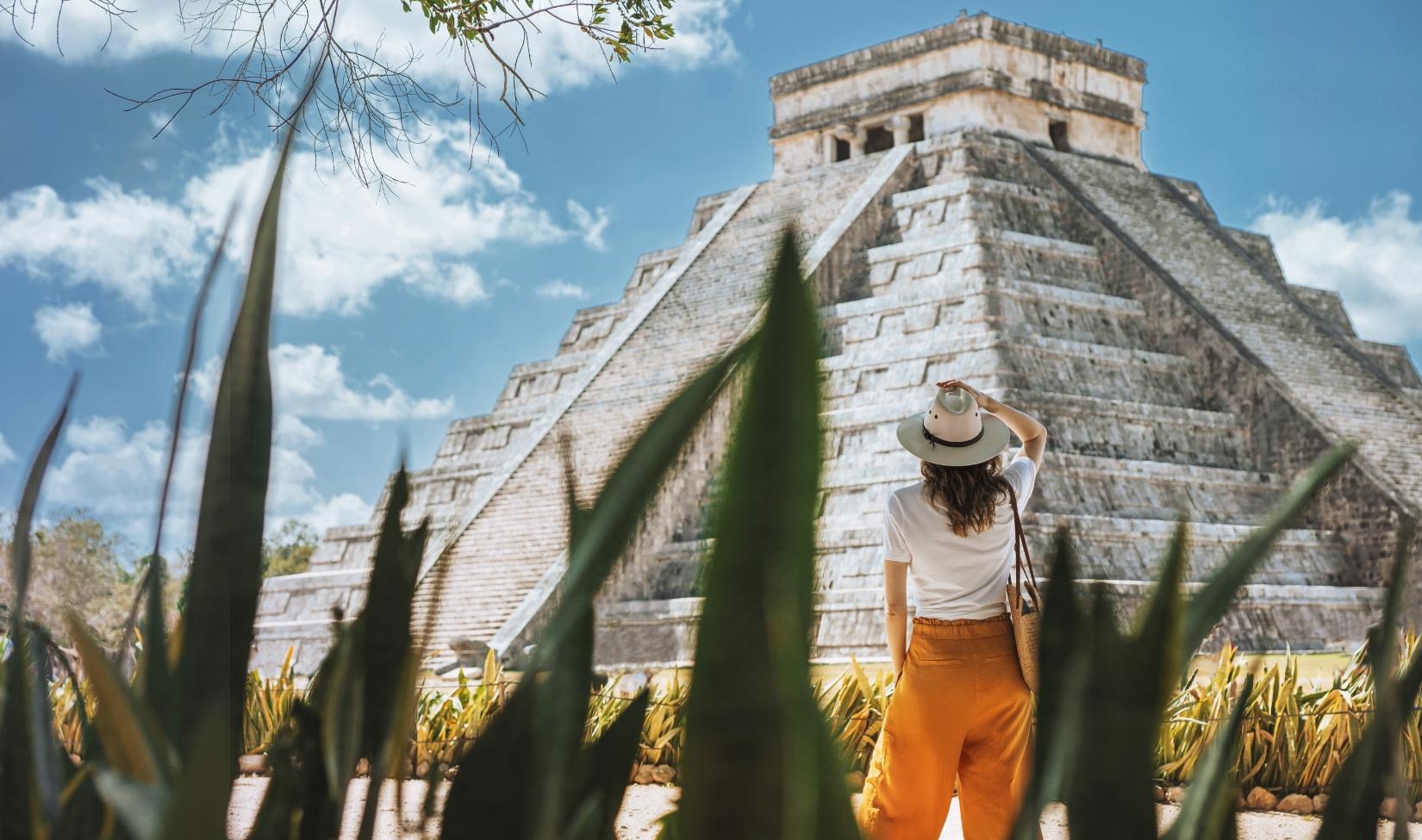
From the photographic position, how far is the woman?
2.70 meters

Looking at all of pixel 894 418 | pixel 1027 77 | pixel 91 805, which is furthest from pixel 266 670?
pixel 91 805

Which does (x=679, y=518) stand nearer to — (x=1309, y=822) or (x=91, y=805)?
(x=1309, y=822)

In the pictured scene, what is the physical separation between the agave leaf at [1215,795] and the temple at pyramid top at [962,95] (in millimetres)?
16595

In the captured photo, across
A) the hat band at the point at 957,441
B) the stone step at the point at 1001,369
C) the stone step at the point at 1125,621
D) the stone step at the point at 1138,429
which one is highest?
the stone step at the point at 1001,369

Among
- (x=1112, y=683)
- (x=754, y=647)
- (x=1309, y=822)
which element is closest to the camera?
(x=754, y=647)

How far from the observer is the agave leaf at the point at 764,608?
48 cm

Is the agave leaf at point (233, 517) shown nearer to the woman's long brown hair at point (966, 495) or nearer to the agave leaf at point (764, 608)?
the agave leaf at point (764, 608)

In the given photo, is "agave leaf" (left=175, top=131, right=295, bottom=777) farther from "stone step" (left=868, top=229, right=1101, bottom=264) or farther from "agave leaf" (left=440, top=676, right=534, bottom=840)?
"stone step" (left=868, top=229, right=1101, bottom=264)

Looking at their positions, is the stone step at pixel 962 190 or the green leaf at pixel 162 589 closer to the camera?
the green leaf at pixel 162 589

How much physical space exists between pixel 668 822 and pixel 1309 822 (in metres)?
4.34

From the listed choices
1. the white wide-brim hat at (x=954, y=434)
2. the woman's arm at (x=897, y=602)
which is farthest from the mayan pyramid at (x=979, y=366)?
the white wide-brim hat at (x=954, y=434)

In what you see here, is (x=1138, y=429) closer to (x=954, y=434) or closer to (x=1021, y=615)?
(x=1021, y=615)

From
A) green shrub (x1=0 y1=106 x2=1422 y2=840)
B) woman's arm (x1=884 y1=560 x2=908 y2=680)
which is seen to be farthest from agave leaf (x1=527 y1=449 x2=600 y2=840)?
woman's arm (x1=884 y1=560 x2=908 y2=680)

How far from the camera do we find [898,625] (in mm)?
2885
